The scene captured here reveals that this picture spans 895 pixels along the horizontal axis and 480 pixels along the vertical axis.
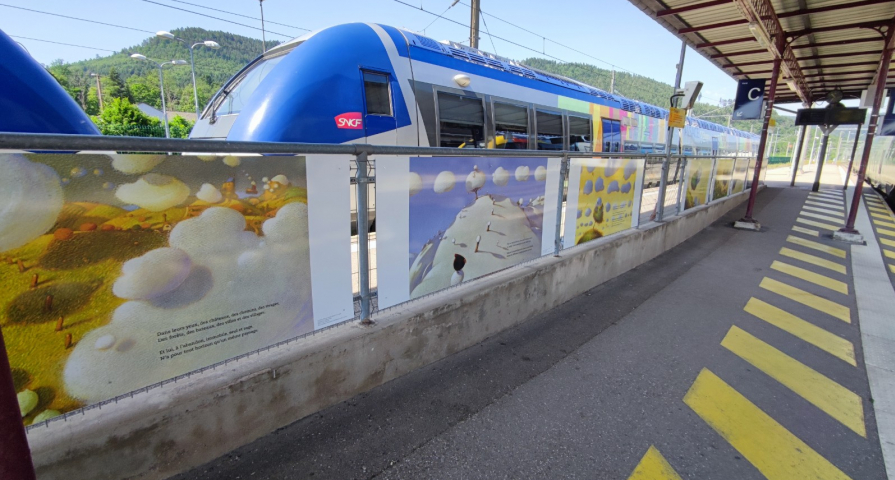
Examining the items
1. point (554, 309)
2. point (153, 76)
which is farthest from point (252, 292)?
point (153, 76)

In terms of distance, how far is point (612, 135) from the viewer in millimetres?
12555

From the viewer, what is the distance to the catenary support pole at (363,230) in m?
2.75

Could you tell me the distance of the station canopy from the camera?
26.3 ft

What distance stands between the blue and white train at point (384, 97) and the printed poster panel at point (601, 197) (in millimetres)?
3016

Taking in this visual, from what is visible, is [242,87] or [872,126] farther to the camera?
[872,126]

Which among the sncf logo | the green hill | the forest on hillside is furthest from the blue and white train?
the green hill

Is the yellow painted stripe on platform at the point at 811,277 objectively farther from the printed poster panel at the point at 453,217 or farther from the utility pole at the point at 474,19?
the utility pole at the point at 474,19

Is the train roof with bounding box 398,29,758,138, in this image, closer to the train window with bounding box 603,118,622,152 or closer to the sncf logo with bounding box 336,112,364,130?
the train window with bounding box 603,118,622,152

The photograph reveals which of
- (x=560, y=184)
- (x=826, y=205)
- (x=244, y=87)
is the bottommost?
(x=826, y=205)

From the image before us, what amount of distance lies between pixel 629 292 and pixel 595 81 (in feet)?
282

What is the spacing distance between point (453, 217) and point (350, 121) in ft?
11.6

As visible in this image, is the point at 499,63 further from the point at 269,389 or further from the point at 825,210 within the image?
the point at 825,210

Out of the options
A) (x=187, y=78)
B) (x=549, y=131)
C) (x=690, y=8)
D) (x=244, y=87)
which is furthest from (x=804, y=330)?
(x=187, y=78)

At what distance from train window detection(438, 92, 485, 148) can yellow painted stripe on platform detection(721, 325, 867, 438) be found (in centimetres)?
521
